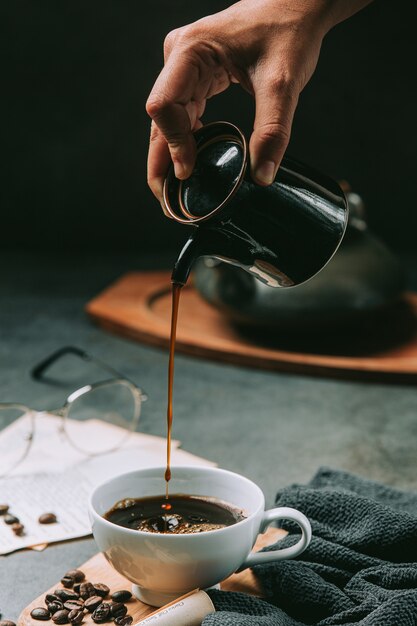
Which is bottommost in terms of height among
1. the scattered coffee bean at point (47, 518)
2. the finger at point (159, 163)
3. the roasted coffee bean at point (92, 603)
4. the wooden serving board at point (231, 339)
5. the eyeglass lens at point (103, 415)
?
the wooden serving board at point (231, 339)

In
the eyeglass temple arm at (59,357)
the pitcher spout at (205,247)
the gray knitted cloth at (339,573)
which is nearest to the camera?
the gray knitted cloth at (339,573)

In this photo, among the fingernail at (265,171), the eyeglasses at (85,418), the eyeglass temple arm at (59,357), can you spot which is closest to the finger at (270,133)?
the fingernail at (265,171)

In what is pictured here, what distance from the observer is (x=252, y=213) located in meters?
0.96

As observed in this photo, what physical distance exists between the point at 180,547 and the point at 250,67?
581 mm

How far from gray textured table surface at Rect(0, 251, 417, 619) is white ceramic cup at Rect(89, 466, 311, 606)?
147 millimetres

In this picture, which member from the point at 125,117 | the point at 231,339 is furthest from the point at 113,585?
the point at 125,117

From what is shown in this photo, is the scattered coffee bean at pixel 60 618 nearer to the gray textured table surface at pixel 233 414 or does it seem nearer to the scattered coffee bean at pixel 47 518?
the gray textured table surface at pixel 233 414

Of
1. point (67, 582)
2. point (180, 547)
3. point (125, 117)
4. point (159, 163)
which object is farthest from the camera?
point (125, 117)

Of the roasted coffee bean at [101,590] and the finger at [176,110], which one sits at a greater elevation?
the finger at [176,110]

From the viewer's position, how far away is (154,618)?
830mm

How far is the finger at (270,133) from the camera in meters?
0.93

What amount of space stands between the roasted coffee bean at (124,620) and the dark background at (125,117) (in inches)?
94.4

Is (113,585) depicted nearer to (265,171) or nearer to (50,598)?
(50,598)

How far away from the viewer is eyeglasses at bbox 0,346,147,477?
4.56 feet
